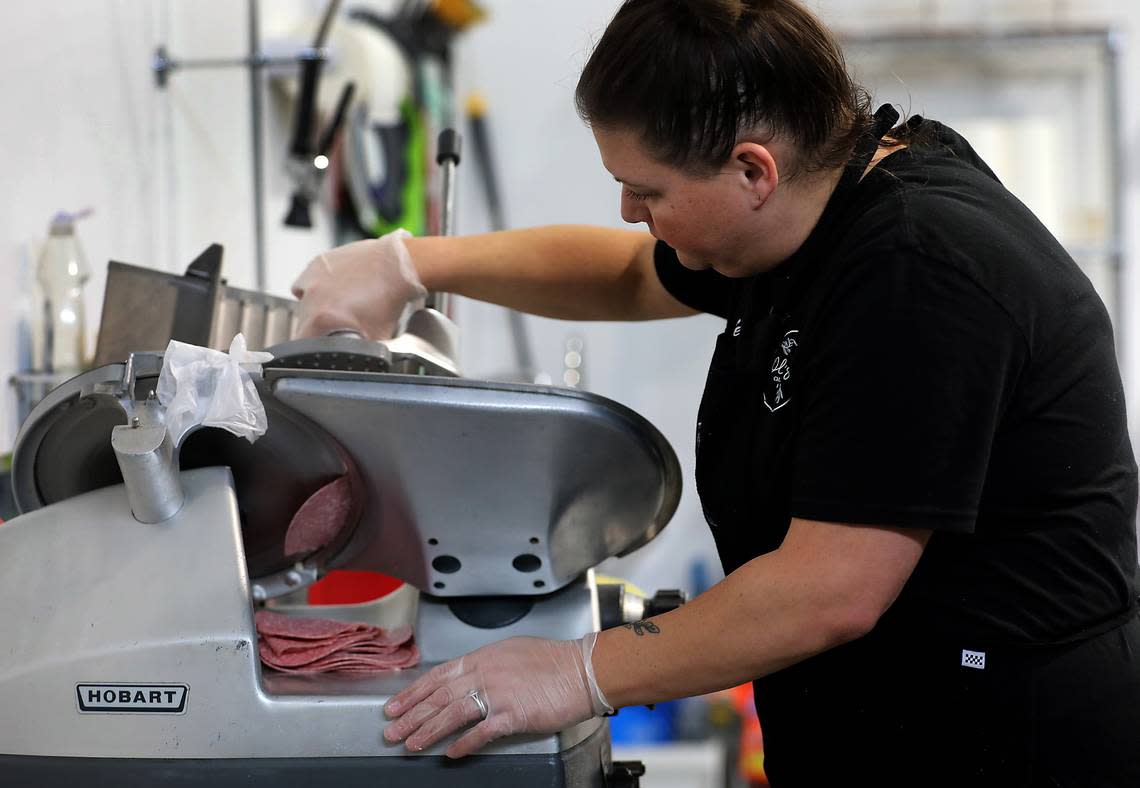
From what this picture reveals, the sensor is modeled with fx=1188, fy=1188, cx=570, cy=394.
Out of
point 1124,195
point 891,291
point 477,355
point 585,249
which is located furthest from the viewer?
point 477,355

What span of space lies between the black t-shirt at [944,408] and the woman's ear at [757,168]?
0.20 feet

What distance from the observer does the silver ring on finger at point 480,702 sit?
0.86m

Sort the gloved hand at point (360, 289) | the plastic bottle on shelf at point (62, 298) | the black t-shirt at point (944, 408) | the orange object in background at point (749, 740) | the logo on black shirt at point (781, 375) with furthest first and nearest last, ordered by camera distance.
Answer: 1. the orange object in background at point (749, 740)
2. the plastic bottle on shelf at point (62, 298)
3. the gloved hand at point (360, 289)
4. the logo on black shirt at point (781, 375)
5. the black t-shirt at point (944, 408)

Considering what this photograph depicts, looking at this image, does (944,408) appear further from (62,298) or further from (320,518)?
(62,298)

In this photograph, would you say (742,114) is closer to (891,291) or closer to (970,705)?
(891,291)

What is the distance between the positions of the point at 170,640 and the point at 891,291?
0.56 metres

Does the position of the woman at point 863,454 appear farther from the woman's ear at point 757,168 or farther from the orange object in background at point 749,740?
the orange object in background at point 749,740

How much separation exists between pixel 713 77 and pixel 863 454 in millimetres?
285

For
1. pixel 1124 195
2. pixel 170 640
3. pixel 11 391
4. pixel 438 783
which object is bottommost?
pixel 438 783

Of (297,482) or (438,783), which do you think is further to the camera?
(297,482)

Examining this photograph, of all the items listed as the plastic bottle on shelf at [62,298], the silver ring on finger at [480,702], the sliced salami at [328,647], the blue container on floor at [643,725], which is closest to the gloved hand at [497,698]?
the silver ring on finger at [480,702]

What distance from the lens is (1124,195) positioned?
3471 millimetres

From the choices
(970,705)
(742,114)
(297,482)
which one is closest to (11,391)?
(297,482)

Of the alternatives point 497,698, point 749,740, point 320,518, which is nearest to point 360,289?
point 320,518
